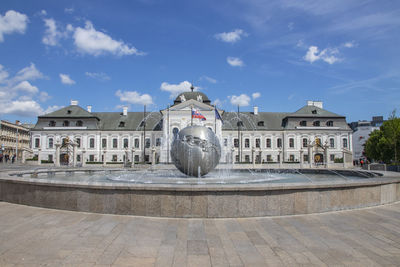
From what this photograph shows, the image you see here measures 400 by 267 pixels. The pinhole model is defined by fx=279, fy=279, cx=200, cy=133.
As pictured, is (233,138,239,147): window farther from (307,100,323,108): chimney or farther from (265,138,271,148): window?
(307,100,323,108): chimney

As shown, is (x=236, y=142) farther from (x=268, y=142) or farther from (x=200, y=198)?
(x=200, y=198)

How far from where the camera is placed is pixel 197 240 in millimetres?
5277

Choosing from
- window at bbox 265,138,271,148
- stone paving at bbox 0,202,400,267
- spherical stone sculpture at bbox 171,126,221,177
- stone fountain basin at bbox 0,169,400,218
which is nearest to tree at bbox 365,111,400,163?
window at bbox 265,138,271,148

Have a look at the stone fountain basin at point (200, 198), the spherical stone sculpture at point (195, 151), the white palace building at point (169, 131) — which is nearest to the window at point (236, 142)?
the white palace building at point (169, 131)

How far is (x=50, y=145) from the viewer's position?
197 feet

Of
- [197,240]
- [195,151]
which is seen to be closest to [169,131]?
[195,151]

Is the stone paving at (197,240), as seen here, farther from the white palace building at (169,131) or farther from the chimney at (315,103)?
the chimney at (315,103)

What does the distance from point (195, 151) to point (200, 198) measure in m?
5.67

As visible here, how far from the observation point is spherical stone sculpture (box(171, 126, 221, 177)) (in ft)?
41.0

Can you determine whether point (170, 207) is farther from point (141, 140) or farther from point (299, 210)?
point (141, 140)

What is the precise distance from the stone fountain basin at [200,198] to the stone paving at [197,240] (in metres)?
0.25

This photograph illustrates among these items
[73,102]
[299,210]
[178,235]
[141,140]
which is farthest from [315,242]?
[73,102]

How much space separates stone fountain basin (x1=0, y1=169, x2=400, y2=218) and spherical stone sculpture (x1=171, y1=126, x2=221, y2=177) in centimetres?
534

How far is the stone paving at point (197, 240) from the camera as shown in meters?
4.34
